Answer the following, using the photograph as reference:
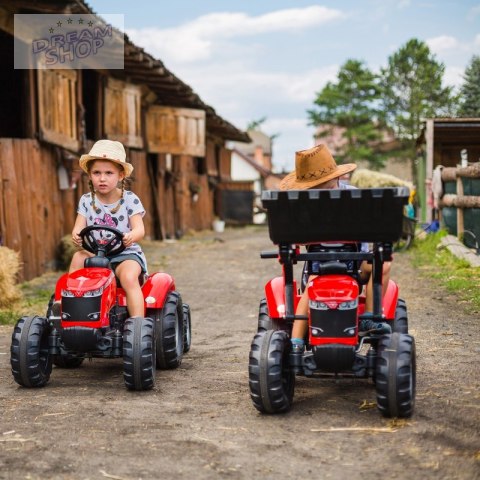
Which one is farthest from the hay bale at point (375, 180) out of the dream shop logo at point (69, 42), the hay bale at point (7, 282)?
the hay bale at point (7, 282)

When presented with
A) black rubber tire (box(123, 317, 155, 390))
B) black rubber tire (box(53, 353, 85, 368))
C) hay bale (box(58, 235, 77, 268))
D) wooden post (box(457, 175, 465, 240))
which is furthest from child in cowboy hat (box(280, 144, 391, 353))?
hay bale (box(58, 235, 77, 268))

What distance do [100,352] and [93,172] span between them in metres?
1.19

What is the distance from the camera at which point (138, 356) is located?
4.39m

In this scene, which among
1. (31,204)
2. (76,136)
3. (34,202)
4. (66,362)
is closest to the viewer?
(66,362)

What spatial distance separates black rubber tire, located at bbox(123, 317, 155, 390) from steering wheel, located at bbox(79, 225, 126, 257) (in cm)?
59

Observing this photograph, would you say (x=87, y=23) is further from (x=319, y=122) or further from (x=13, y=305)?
(x=319, y=122)

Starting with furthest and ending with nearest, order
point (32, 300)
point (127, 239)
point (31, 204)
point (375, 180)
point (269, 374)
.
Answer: point (375, 180), point (31, 204), point (32, 300), point (127, 239), point (269, 374)

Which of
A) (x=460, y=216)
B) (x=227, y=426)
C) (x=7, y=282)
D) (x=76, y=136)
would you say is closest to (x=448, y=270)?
(x=460, y=216)

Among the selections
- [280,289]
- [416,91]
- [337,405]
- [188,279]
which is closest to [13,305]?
[188,279]

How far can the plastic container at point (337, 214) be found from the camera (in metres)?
3.69

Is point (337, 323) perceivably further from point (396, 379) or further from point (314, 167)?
point (314, 167)

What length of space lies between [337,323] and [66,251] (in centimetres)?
887

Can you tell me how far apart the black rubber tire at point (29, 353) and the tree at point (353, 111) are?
50863mm

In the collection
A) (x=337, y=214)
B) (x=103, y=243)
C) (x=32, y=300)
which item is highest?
(x=337, y=214)
